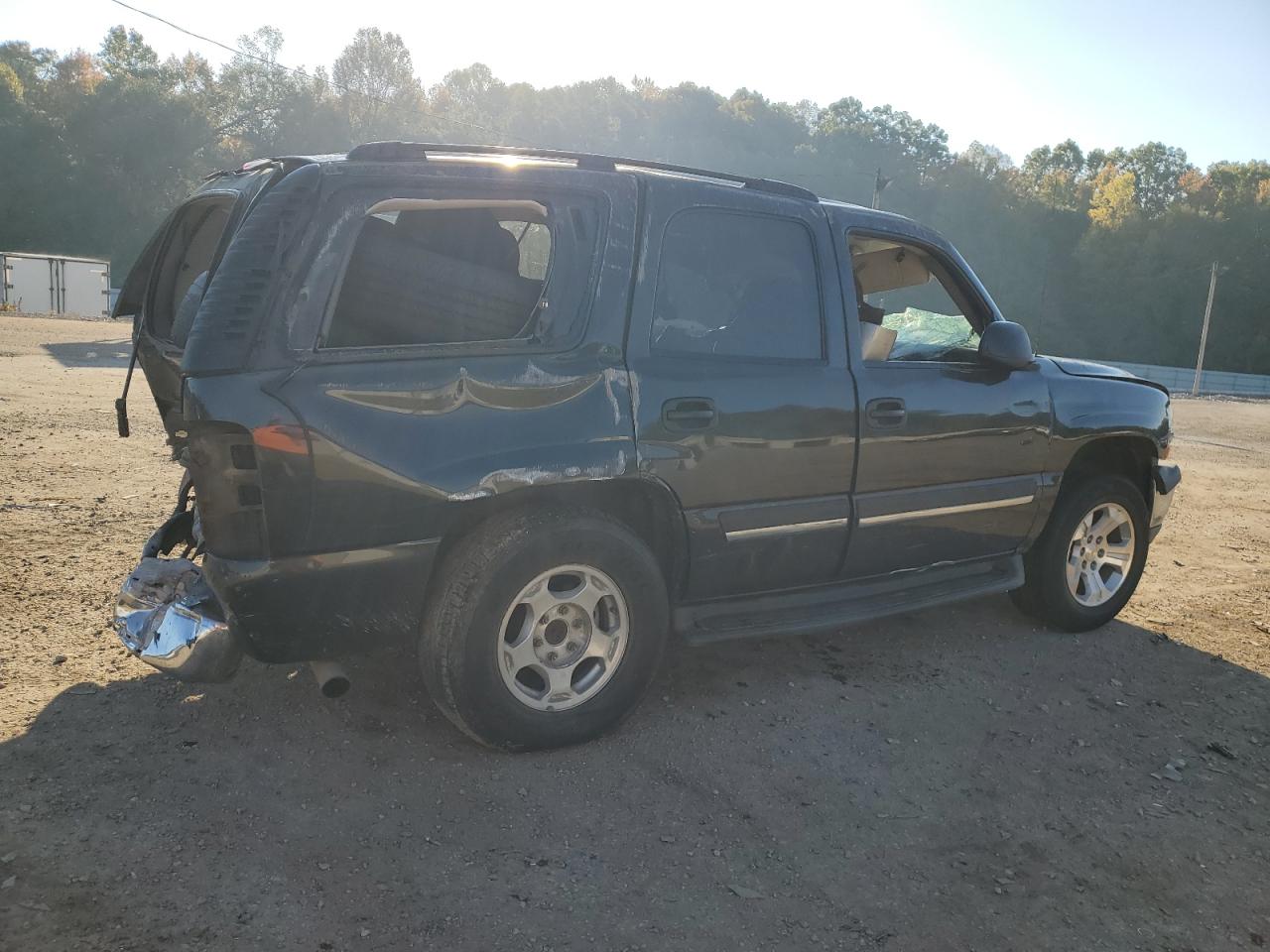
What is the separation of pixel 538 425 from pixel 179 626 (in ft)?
4.23

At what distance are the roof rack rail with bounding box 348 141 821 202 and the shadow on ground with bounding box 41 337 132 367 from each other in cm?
1382

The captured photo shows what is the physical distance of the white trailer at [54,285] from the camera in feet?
109

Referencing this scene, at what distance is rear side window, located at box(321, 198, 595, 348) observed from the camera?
10.1 ft

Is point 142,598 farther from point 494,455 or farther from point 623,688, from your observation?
point 623,688

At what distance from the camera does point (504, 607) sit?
3150mm

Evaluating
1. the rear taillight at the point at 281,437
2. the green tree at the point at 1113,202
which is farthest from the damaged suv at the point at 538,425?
the green tree at the point at 1113,202

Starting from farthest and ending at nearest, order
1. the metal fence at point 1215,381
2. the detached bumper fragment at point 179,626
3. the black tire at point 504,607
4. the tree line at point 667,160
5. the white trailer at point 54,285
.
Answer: the tree line at point 667,160, the metal fence at point 1215,381, the white trailer at point 54,285, the black tire at point 504,607, the detached bumper fragment at point 179,626

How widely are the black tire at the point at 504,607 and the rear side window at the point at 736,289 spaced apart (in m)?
0.78

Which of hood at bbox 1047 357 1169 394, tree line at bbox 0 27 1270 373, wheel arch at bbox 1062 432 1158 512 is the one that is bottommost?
wheel arch at bbox 1062 432 1158 512

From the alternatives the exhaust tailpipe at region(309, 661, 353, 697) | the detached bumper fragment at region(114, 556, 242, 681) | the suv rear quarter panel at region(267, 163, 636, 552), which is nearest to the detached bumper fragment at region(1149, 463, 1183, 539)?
the suv rear quarter panel at region(267, 163, 636, 552)

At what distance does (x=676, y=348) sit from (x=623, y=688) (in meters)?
1.25

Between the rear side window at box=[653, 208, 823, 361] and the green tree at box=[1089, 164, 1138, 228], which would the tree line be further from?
the rear side window at box=[653, 208, 823, 361]

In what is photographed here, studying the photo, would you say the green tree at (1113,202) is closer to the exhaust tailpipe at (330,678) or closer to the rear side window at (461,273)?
the rear side window at (461,273)

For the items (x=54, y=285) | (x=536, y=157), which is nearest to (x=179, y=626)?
(x=536, y=157)
